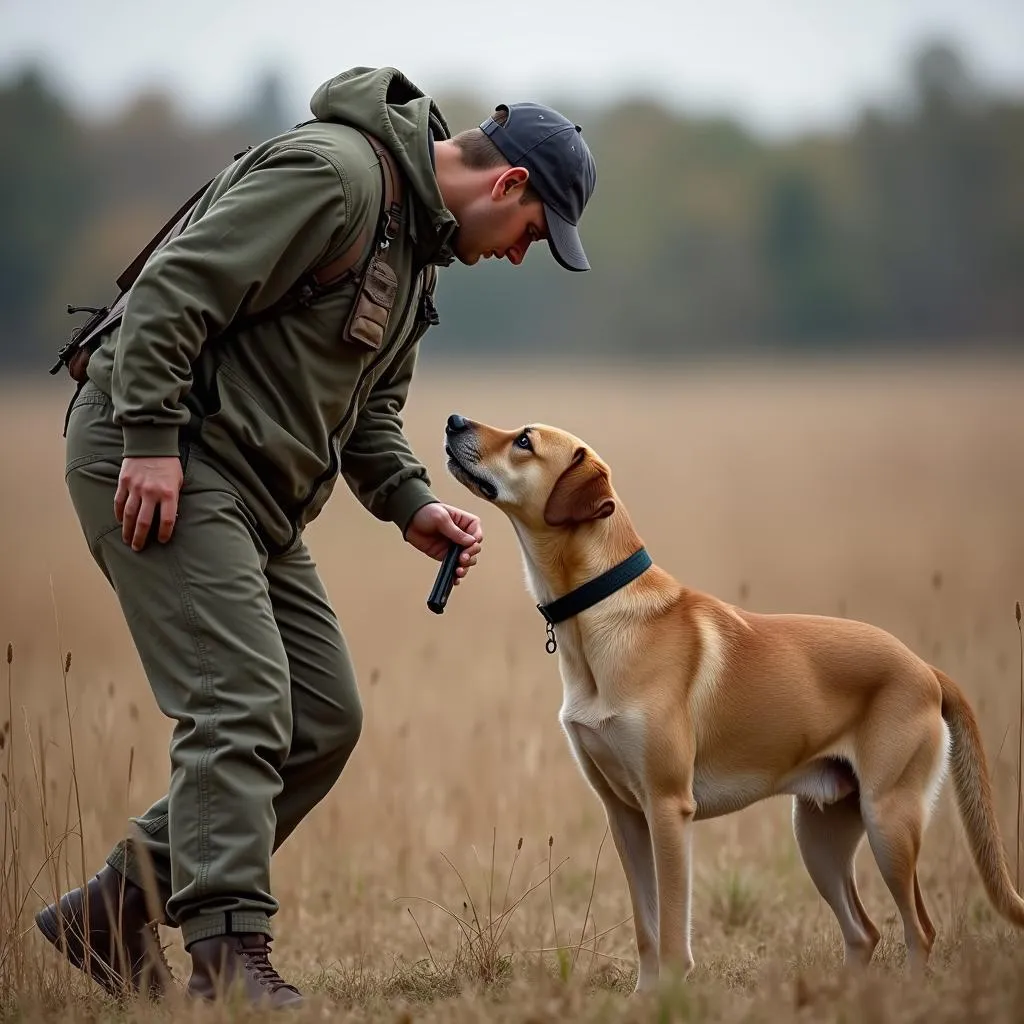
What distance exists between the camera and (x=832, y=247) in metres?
62.4

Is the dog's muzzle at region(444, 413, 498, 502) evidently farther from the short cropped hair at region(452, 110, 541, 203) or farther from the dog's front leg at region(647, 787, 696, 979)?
the dog's front leg at region(647, 787, 696, 979)

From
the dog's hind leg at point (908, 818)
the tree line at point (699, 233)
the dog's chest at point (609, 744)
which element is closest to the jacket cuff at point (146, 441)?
the dog's chest at point (609, 744)

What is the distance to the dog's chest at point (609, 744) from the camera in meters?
4.57

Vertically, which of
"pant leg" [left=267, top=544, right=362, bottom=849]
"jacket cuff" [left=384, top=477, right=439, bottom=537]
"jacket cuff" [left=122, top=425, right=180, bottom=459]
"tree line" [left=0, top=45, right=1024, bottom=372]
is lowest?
"tree line" [left=0, top=45, right=1024, bottom=372]

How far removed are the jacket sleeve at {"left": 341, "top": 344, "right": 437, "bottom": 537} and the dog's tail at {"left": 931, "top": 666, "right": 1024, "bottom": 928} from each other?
1.98 metres

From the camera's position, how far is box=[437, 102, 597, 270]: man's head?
449 centimetres

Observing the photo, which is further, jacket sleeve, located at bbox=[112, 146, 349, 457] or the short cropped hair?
the short cropped hair

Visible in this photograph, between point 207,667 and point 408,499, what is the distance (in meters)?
1.29

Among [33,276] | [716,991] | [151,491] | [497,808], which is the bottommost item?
[33,276]

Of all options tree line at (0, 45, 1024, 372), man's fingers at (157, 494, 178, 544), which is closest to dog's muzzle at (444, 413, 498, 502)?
man's fingers at (157, 494, 178, 544)

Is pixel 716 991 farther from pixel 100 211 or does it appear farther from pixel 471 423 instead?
pixel 100 211

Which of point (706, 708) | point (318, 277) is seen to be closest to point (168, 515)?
point (318, 277)

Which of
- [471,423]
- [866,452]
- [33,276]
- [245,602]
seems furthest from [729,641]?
[33,276]

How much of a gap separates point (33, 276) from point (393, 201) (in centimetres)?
5121
